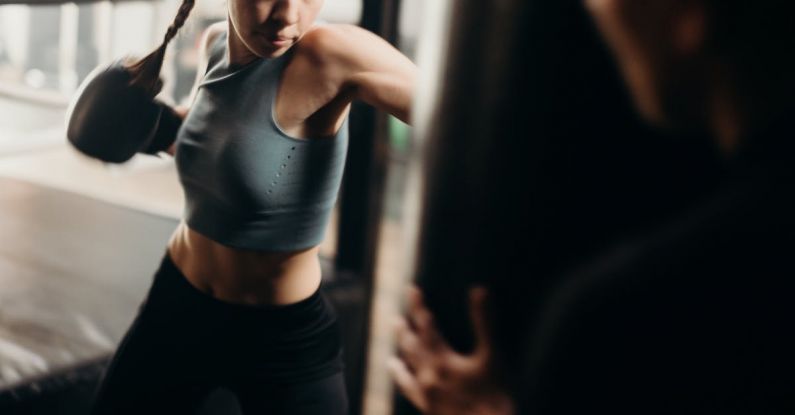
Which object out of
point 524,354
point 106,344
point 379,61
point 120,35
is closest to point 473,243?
point 524,354

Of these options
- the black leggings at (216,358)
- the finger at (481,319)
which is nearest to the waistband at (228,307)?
the black leggings at (216,358)

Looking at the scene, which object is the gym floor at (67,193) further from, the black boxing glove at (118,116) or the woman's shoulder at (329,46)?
the woman's shoulder at (329,46)

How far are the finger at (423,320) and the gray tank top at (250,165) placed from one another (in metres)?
0.26

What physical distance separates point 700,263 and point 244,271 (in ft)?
1.52

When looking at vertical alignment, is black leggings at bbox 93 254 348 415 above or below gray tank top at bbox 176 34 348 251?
below

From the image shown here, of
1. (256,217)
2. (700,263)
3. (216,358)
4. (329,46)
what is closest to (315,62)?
(329,46)

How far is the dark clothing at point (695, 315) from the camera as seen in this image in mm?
323

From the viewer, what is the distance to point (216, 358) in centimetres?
74

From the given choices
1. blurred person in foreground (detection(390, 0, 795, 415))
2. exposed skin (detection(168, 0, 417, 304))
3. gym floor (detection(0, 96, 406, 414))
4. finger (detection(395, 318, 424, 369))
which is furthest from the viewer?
gym floor (detection(0, 96, 406, 414))

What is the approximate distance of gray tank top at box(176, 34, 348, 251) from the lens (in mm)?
653

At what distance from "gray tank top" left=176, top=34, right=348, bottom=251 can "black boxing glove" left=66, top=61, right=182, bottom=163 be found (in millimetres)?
48

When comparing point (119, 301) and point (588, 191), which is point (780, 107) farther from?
point (119, 301)

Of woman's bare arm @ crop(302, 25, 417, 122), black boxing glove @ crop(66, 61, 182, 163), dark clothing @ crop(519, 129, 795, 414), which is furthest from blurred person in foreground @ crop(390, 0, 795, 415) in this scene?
black boxing glove @ crop(66, 61, 182, 163)

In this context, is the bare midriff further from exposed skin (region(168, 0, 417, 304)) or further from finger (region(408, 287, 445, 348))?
finger (region(408, 287, 445, 348))
